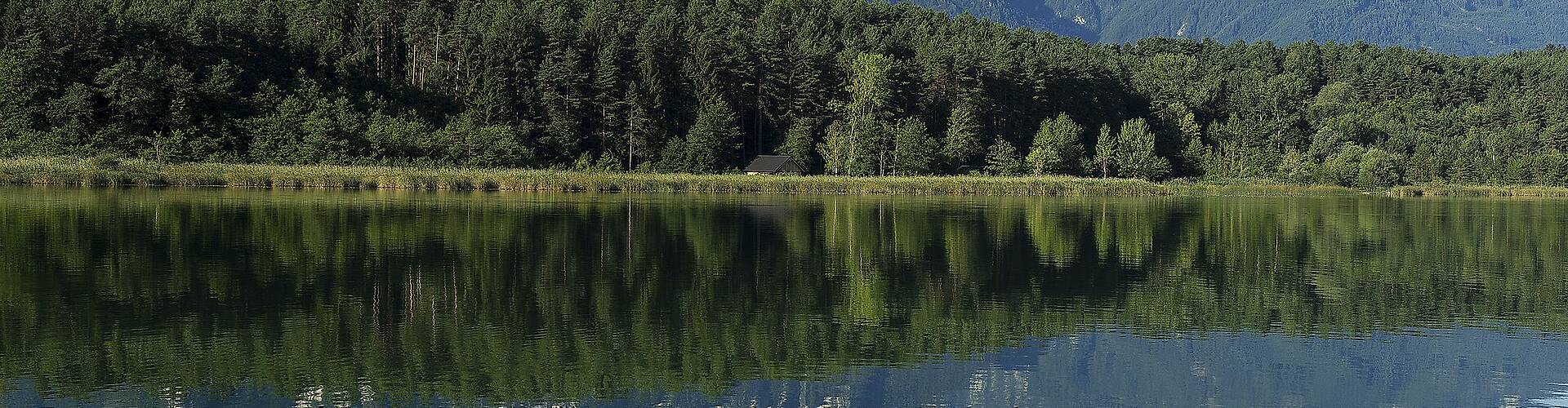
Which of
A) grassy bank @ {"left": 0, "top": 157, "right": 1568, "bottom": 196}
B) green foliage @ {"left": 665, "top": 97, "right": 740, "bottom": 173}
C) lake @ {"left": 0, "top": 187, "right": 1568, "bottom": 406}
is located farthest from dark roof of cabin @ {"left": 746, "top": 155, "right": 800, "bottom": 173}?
lake @ {"left": 0, "top": 187, "right": 1568, "bottom": 406}

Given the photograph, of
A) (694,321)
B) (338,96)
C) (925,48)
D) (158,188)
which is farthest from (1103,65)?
(694,321)

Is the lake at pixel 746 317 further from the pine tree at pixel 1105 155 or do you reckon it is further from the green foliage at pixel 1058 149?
the pine tree at pixel 1105 155

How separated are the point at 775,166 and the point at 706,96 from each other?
11.9m

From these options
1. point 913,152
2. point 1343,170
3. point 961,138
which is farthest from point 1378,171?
point 913,152

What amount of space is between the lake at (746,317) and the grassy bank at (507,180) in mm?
30720

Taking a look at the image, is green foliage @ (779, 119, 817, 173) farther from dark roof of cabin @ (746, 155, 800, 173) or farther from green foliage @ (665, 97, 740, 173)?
green foliage @ (665, 97, 740, 173)

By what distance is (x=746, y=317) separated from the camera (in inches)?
698

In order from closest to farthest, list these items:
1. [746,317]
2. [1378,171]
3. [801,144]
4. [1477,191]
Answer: [746,317], [1477,191], [801,144], [1378,171]

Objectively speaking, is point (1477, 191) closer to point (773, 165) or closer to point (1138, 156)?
point (1138, 156)

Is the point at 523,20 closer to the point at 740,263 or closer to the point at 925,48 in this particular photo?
the point at 925,48

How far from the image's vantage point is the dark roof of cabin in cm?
10344

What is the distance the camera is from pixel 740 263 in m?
25.4

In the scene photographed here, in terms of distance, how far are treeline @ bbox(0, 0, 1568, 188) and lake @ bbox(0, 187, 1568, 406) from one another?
53.5 m

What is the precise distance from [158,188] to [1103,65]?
109208mm
